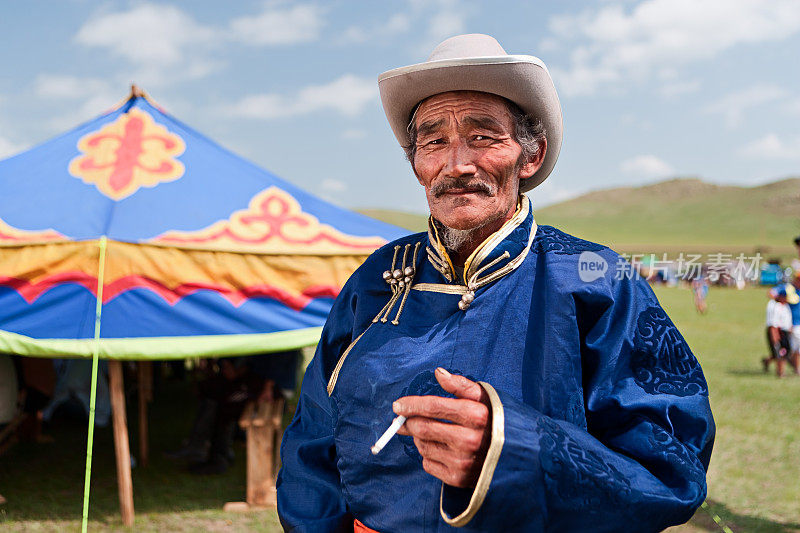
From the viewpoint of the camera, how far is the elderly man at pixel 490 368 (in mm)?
1094

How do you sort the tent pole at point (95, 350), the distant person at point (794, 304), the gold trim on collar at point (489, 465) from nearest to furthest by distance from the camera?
the gold trim on collar at point (489, 465)
the tent pole at point (95, 350)
the distant person at point (794, 304)

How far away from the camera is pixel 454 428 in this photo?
3.54ft

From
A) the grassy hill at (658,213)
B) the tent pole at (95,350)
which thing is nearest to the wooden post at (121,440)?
the tent pole at (95,350)

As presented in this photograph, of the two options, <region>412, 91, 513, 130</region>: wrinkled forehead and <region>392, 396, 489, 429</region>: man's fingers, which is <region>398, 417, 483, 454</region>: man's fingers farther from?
<region>412, 91, 513, 130</region>: wrinkled forehead

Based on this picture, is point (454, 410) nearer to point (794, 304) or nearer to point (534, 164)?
point (534, 164)

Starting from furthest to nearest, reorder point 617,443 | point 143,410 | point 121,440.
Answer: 1. point 143,410
2. point 121,440
3. point 617,443

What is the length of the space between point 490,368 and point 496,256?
273 mm

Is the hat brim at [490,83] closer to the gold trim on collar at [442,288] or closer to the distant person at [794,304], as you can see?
the gold trim on collar at [442,288]

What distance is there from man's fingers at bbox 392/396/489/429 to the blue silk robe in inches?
1.2

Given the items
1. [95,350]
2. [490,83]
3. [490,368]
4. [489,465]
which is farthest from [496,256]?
[95,350]

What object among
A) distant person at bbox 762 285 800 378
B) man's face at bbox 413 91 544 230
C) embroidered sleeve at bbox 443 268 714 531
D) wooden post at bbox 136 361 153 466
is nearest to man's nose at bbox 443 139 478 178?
man's face at bbox 413 91 544 230

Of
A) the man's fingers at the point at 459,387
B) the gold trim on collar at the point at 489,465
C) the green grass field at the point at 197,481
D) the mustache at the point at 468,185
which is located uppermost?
the mustache at the point at 468,185

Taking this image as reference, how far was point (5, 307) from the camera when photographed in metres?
3.83

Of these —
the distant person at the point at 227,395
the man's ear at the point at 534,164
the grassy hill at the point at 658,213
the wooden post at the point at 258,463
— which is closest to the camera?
the man's ear at the point at 534,164
